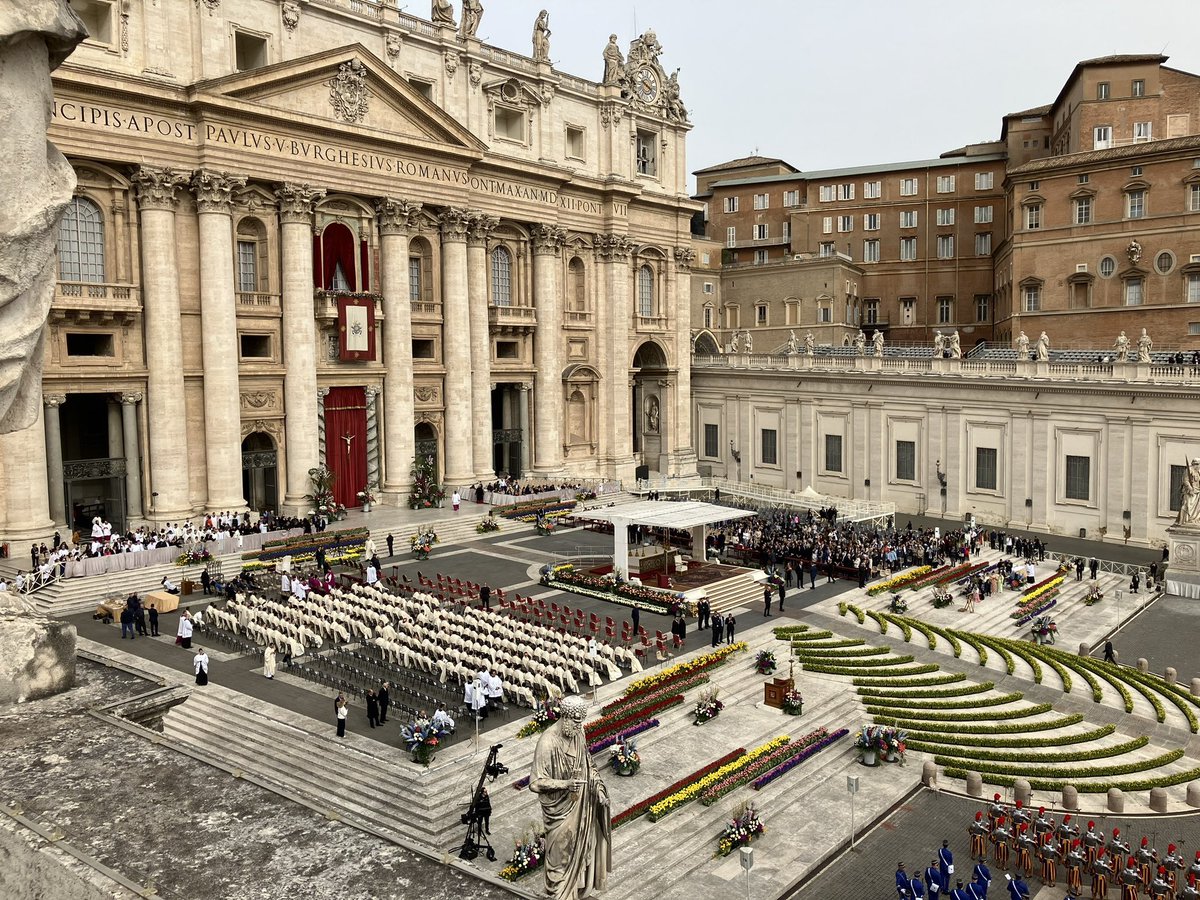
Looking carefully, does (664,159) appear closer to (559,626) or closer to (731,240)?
(731,240)

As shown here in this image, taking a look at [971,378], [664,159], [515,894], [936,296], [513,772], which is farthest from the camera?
[936,296]

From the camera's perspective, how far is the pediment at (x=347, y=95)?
43438 millimetres

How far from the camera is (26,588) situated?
105 ft

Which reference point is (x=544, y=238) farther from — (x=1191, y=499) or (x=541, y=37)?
(x=1191, y=499)

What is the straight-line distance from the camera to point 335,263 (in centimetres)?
4903

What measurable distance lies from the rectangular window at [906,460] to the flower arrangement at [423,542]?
2786 cm

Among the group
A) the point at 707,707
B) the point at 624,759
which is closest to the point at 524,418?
the point at 707,707

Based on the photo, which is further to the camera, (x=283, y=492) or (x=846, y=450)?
(x=846, y=450)

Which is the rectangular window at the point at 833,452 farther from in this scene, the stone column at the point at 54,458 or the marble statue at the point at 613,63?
the stone column at the point at 54,458

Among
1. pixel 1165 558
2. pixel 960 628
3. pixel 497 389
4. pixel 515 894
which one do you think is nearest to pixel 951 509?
pixel 1165 558

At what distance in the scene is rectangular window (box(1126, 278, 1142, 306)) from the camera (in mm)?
59719

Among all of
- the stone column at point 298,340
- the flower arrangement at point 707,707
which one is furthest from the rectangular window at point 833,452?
the flower arrangement at point 707,707

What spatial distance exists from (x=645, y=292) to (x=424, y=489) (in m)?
24.6

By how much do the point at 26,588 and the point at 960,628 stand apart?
3281 centimetres
